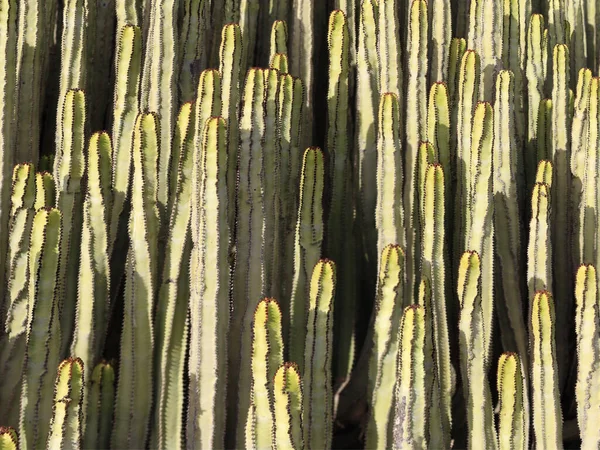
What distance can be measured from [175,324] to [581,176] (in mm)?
1481

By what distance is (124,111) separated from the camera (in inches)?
88.0

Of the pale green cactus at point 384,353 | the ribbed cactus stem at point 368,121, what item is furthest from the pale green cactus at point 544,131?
the pale green cactus at point 384,353

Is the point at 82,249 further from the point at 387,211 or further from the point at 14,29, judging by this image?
the point at 387,211

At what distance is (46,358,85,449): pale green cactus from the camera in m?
1.72

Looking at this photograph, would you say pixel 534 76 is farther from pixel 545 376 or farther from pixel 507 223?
pixel 545 376

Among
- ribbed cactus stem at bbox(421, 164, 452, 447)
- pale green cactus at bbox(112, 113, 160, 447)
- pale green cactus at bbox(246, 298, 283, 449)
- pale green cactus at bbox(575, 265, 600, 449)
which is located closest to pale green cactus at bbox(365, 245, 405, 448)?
ribbed cactus stem at bbox(421, 164, 452, 447)

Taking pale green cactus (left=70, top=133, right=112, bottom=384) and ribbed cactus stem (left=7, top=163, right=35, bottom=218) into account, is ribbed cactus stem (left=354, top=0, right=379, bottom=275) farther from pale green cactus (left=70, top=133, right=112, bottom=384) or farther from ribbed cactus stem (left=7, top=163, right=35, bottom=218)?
ribbed cactus stem (left=7, top=163, right=35, bottom=218)

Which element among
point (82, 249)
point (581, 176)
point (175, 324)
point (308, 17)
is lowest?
point (175, 324)

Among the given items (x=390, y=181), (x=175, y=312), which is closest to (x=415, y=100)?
(x=390, y=181)

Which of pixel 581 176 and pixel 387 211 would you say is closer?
pixel 387 211

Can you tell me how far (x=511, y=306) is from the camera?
7.53ft

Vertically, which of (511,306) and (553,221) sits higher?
(553,221)

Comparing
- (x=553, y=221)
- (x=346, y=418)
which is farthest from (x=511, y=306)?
(x=346, y=418)

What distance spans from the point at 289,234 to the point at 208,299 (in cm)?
39
